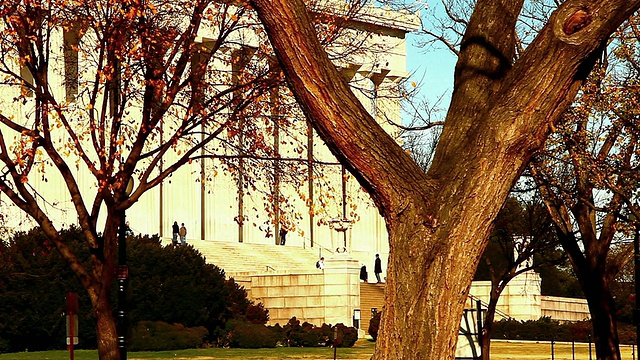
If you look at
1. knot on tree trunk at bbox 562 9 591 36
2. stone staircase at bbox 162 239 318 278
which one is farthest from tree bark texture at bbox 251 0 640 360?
stone staircase at bbox 162 239 318 278

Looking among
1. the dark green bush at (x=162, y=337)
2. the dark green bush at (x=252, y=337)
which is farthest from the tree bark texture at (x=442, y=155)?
the dark green bush at (x=252, y=337)

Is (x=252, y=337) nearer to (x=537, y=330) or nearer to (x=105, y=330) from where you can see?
(x=537, y=330)

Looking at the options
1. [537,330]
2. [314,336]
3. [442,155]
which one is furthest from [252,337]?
[442,155]

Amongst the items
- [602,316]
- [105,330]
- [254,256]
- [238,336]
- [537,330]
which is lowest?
[537,330]

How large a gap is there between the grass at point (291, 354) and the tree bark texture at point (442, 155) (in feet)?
72.6

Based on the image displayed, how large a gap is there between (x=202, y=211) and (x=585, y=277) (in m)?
45.6

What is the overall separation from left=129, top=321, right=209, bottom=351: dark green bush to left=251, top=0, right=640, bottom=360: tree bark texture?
27.9 meters

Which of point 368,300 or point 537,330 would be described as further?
point 368,300

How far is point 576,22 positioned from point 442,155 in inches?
57.2

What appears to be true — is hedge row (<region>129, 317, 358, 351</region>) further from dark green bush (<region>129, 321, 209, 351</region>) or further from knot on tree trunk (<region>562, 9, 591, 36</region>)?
knot on tree trunk (<region>562, 9, 591, 36</region>)

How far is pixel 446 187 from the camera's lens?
831cm

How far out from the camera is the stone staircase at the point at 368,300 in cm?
4916

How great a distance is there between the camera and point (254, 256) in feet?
199

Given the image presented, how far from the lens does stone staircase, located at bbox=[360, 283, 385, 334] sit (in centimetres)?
4916
